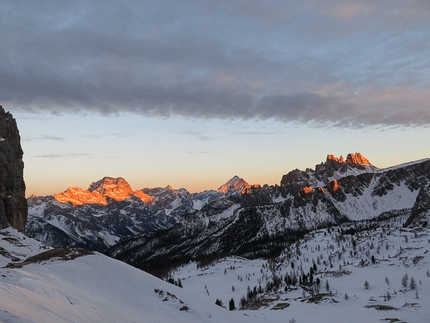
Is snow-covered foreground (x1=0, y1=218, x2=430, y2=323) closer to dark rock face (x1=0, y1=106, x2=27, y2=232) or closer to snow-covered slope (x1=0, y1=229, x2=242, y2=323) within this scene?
snow-covered slope (x1=0, y1=229, x2=242, y2=323)

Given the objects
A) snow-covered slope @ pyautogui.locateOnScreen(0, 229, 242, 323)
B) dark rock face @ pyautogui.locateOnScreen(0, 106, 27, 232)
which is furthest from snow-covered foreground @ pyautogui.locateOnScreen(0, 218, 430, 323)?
dark rock face @ pyautogui.locateOnScreen(0, 106, 27, 232)

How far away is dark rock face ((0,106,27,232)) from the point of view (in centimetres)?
13662

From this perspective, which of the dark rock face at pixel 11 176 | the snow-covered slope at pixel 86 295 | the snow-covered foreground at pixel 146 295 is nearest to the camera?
the snow-covered slope at pixel 86 295

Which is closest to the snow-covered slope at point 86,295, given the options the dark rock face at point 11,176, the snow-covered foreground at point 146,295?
the snow-covered foreground at point 146,295

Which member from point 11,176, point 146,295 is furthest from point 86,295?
point 11,176

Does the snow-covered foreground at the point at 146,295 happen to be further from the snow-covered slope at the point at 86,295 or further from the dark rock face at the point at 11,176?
the dark rock face at the point at 11,176

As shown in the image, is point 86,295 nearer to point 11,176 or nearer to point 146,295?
point 146,295

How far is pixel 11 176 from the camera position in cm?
14375

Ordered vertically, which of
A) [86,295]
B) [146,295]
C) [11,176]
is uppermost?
[11,176]

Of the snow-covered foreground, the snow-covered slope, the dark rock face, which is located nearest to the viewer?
the snow-covered slope

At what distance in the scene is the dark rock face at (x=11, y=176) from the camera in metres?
137

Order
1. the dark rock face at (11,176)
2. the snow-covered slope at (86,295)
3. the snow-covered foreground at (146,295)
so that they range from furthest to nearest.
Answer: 1. the dark rock face at (11,176)
2. the snow-covered foreground at (146,295)
3. the snow-covered slope at (86,295)

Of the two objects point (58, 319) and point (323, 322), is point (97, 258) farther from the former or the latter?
point (323, 322)

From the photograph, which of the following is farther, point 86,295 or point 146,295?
point 146,295
